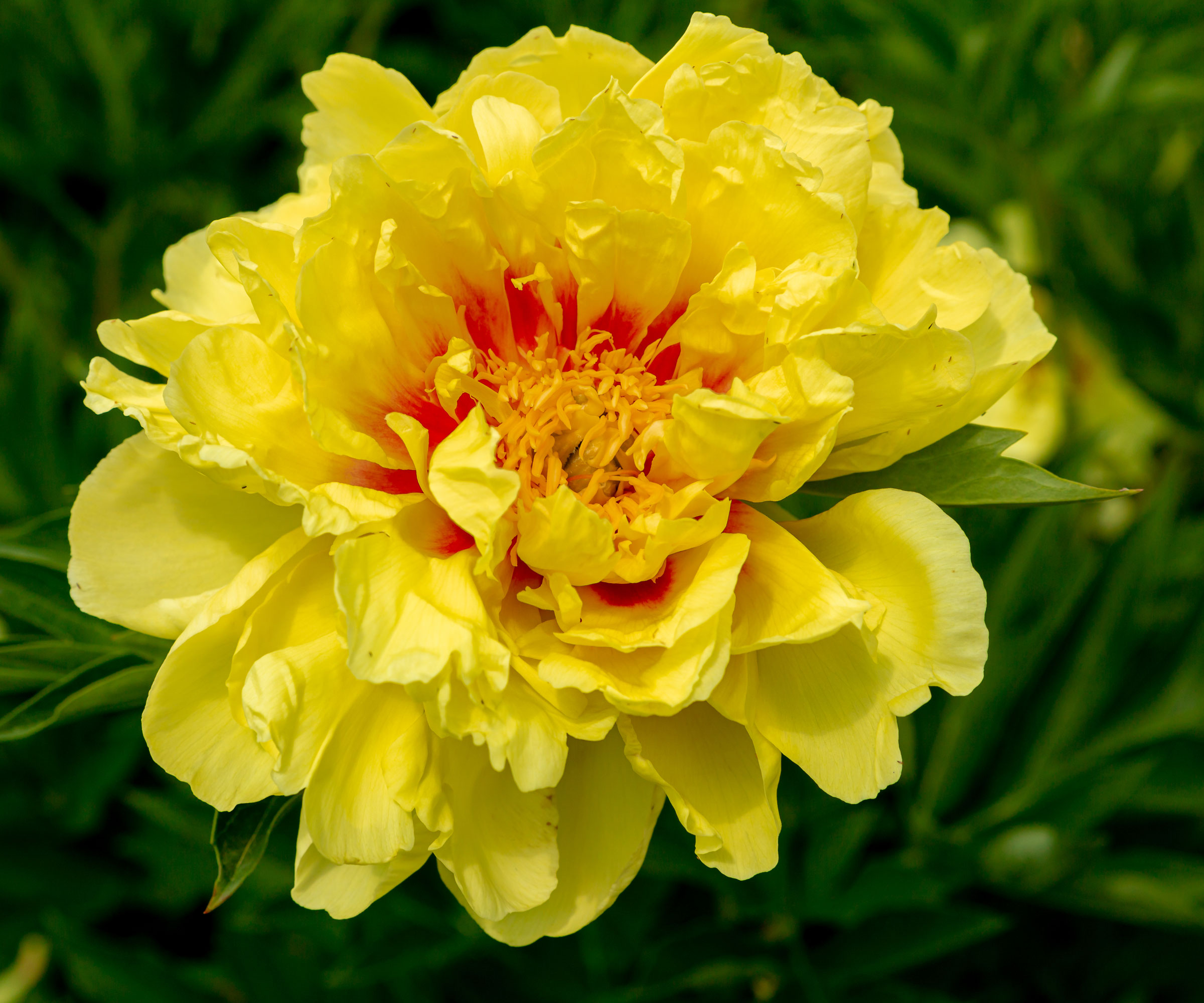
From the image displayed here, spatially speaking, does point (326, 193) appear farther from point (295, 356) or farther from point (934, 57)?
point (934, 57)

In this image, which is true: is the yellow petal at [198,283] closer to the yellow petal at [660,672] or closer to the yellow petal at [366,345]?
the yellow petal at [366,345]

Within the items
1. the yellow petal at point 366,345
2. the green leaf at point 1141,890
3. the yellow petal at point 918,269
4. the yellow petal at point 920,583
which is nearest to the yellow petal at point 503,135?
the yellow petal at point 366,345

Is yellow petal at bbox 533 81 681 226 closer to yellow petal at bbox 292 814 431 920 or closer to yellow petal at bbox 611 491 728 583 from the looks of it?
yellow petal at bbox 611 491 728 583

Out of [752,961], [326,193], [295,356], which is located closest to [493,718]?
[295,356]

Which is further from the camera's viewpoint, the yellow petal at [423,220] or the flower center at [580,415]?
the flower center at [580,415]

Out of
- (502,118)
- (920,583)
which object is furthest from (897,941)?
(502,118)

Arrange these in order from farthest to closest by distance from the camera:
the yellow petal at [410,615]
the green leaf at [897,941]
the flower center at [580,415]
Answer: the green leaf at [897,941] → the flower center at [580,415] → the yellow petal at [410,615]

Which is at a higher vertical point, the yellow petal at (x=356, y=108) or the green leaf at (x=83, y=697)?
the yellow petal at (x=356, y=108)
